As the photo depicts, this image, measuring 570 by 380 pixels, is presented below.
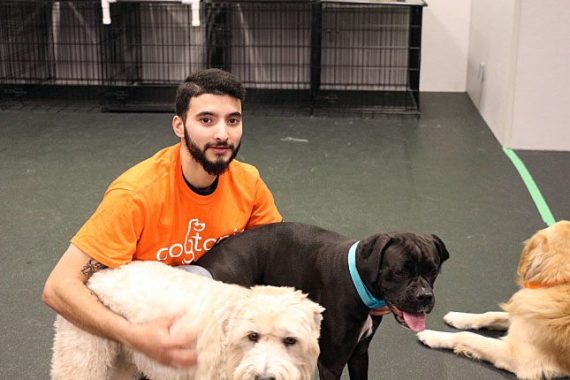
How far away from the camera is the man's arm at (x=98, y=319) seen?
2004mm

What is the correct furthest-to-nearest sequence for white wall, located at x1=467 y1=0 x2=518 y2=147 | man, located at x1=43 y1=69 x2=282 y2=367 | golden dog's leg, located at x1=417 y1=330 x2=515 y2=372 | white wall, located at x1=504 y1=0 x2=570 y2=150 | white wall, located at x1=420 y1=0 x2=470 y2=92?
white wall, located at x1=420 y1=0 x2=470 y2=92, white wall, located at x1=467 y1=0 x2=518 y2=147, white wall, located at x1=504 y1=0 x2=570 y2=150, golden dog's leg, located at x1=417 y1=330 x2=515 y2=372, man, located at x1=43 y1=69 x2=282 y2=367

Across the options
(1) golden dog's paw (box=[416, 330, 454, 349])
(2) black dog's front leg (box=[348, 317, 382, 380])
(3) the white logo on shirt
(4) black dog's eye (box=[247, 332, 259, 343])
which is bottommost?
(1) golden dog's paw (box=[416, 330, 454, 349])

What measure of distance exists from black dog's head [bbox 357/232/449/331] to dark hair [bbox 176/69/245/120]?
0.63 meters

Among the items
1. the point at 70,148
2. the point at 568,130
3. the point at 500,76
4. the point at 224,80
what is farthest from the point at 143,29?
the point at 224,80

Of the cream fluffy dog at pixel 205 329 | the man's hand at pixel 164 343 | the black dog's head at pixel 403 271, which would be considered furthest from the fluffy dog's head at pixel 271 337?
the black dog's head at pixel 403 271

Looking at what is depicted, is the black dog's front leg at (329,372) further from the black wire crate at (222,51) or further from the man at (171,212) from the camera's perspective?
the black wire crate at (222,51)

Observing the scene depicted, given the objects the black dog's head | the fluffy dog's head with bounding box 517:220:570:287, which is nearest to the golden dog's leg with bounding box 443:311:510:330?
the fluffy dog's head with bounding box 517:220:570:287

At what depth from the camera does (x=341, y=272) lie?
8.18 feet

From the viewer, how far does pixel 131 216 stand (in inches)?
94.7

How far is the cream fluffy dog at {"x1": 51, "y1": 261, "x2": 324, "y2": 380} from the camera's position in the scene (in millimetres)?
1813

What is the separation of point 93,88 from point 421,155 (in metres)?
3.27

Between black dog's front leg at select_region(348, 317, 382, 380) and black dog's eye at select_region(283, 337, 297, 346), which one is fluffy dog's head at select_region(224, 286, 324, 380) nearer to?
black dog's eye at select_region(283, 337, 297, 346)

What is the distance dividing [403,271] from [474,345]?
35.9 inches

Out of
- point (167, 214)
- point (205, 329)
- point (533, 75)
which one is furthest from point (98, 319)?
point (533, 75)
